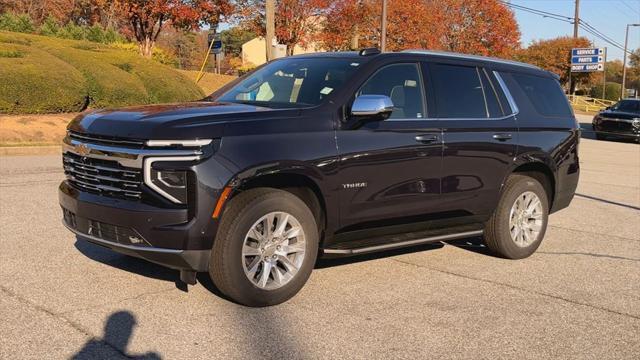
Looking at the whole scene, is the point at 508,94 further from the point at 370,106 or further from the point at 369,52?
the point at 370,106

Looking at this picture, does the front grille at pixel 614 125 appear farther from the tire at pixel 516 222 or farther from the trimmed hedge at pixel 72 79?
the tire at pixel 516 222

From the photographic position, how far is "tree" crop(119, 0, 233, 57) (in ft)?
91.2

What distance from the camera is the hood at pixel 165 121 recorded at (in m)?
4.39

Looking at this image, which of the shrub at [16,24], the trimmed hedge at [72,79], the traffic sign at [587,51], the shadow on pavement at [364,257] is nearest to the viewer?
the shadow on pavement at [364,257]

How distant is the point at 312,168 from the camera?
4.87 m

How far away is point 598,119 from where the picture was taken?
89.8 feet

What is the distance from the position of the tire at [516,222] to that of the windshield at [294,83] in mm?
2140

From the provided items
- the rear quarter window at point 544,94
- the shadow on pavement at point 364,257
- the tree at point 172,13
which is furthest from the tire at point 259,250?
the tree at point 172,13

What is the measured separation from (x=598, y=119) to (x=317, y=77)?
24682mm

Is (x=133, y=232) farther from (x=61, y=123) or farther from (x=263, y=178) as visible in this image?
(x=61, y=123)

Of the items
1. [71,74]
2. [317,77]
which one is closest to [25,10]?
[71,74]

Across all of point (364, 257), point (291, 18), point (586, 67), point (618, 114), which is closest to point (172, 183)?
point (364, 257)

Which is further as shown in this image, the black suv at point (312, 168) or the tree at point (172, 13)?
the tree at point (172, 13)

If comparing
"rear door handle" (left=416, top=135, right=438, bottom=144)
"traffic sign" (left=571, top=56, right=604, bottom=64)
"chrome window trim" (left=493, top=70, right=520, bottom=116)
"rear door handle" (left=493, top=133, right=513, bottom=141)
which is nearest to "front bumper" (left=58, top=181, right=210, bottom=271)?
"rear door handle" (left=416, top=135, right=438, bottom=144)
